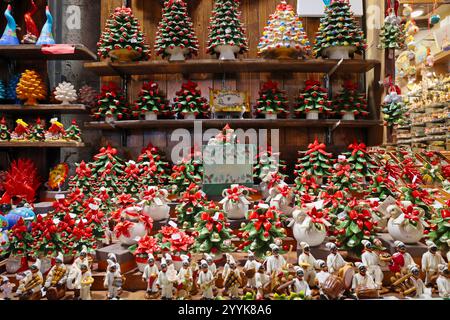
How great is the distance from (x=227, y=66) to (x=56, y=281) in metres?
2.37

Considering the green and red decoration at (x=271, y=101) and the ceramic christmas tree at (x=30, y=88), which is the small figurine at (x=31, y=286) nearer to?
the ceramic christmas tree at (x=30, y=88)

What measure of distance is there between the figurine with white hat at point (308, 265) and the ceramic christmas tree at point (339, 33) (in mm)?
2119

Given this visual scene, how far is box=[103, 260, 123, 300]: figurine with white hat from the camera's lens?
1755 mm

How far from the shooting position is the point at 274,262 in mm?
1828

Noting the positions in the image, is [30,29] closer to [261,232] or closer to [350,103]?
[261,232]

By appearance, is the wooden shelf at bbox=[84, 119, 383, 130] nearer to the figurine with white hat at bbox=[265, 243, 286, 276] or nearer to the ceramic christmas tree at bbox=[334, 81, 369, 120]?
the ceramic christmas tree at bbox=[334, 81, 369, 120]

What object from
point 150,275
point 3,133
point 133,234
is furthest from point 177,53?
point 150,275

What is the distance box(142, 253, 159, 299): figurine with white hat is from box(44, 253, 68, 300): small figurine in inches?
15.5

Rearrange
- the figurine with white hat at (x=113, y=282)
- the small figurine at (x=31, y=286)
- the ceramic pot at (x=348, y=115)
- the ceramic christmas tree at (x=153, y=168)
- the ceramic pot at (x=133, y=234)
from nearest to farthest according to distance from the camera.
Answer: the small figurine at (x=31, y=286) → the figurine with white hat at (x=113, y=282) → the ceramic pot at (x=133, y=234) → the ceramic christmas tree at (x=153, y=168) → the ceramic pot at (x=348, y=115)

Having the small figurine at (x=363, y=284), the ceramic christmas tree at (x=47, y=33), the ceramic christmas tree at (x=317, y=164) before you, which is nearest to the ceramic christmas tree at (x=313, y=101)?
the ceramic christmas tree at (x=317, y=164)

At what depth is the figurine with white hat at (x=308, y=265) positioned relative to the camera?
5.91 feet

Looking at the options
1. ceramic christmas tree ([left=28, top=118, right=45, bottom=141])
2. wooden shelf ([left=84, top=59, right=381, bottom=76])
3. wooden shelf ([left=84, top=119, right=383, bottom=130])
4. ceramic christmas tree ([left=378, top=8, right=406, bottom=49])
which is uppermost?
ceramic christmas tree ([left=378, top=8, right=406, bottom=49])

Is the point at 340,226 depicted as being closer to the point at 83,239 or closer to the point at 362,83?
the point at 83,239

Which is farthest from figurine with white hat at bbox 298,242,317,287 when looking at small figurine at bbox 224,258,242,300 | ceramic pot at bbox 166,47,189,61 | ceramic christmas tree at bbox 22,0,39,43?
ceramic christmas tree at bbox 22,0,39,43
